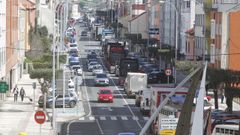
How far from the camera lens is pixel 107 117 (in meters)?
57.8

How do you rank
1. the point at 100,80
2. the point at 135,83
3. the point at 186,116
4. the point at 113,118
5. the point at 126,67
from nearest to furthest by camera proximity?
the point at 186,116 < the point at 113,118 < the point at 135,83 < the point at 100,80 < the point at 126,67

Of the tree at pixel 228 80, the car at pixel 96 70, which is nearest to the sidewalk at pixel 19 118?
the tree at pixel 228 80

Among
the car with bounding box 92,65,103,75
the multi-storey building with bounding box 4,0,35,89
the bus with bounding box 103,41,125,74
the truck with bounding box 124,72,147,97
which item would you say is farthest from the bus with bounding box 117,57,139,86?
the truck with bounding box 124,72,147,97

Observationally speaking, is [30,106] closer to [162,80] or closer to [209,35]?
[162,80]

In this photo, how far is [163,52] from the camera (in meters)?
99.3

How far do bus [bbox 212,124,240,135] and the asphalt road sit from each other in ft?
44.3

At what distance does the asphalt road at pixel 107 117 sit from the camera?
162 feet

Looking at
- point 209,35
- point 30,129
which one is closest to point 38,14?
point 209,35

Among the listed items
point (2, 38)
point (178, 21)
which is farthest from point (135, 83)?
point (178, 21)

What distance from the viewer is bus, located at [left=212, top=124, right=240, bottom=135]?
112 ft

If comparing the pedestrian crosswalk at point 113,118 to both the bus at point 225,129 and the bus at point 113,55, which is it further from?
the bus at point 113,55

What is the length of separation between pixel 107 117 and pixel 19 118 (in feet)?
19.2

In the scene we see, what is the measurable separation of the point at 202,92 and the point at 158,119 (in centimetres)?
2252

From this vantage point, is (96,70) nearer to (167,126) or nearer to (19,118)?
(19,118)
